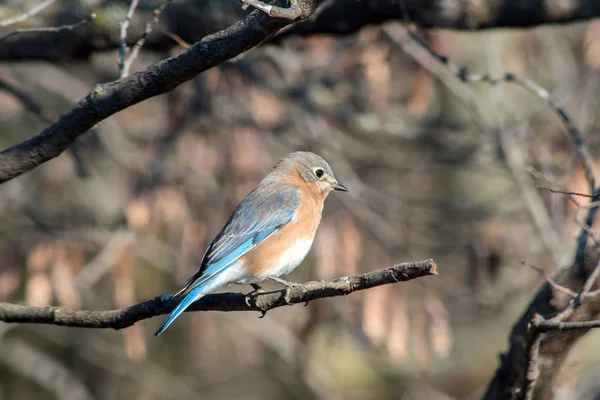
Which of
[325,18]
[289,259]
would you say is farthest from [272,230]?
[325,18]

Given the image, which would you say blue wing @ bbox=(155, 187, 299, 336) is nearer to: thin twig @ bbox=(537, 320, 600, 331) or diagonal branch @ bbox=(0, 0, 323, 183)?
diagonal branch @ bbox=(0, 0, 323, 183)

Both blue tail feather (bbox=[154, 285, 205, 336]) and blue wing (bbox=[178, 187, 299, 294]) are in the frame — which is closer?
blue tail feather (bbox=[154, 285, 205, 336])

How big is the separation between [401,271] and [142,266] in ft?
22.5

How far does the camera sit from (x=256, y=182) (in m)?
7.25

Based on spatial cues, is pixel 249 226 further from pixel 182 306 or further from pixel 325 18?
pixel 325 18

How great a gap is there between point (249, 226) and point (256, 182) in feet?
7.89

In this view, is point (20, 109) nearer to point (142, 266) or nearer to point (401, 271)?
point (142, 266)

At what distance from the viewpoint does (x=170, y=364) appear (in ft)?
30.6

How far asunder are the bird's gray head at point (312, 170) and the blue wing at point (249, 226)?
0.31m

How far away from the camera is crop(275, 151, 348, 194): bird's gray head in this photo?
5473mm

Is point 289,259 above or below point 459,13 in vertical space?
below

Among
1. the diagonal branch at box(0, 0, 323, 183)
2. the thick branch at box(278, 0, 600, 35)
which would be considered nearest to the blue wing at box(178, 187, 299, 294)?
the thick branch at box(278, 0, 600, 35)

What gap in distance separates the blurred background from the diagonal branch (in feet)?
3.91

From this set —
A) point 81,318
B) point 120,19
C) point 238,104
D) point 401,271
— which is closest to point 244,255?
point 81,318
